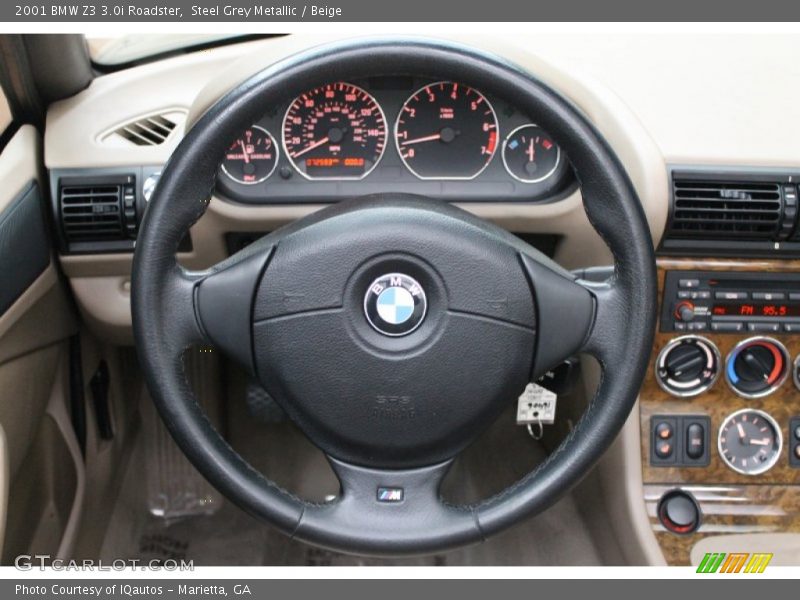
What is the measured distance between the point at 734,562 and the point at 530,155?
88 cm

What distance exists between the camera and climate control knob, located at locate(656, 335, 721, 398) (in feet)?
5.50

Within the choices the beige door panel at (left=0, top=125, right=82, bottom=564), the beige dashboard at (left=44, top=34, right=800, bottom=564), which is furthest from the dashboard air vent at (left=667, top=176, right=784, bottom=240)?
the beige door panel at (left=0, top=125, right=82, bottom=564)

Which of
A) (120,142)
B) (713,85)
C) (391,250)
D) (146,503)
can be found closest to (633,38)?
(713,85)

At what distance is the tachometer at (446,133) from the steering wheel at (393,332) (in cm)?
40

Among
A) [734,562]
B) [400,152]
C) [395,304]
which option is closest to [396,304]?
[395,304]

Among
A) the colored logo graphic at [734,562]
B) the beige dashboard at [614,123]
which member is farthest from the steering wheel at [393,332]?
the colored logo graphic at [734,562]

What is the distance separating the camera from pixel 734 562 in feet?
5.72

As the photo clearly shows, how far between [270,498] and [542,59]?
0.79 m

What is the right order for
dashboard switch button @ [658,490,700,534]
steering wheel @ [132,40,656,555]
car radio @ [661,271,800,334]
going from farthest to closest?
dashboard switch button @ [658,490,700,534] < car radio @ [661,271,800,334] < steering wheel @ [132,40,656,555]

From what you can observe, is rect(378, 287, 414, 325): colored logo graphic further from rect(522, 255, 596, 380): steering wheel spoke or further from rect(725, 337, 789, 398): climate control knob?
rect(725, 337, 789, 398): climate control knob

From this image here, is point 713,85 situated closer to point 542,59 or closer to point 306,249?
point 542,59

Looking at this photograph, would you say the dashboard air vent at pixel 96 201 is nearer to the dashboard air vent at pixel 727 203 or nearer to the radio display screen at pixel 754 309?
the dashboard air vent at pixel 727 203

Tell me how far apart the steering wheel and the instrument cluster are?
0.39 meters

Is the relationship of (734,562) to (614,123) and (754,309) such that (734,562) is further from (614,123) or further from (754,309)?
(614,123)
